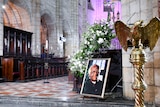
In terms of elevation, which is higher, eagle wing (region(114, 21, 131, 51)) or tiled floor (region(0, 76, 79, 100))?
eagle wing (region(114, 21, 131, 51))

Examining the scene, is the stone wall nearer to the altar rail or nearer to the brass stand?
the brass stand

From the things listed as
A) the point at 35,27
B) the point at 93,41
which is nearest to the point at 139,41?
the point at 93,41

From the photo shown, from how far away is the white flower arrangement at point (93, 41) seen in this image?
15.5 feet

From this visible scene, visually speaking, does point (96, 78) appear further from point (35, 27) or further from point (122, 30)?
point (35, 27)

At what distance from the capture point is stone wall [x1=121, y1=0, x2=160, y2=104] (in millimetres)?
3777

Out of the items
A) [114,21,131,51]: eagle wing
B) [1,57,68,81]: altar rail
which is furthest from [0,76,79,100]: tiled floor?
[114,21,131,51]: eagle wing

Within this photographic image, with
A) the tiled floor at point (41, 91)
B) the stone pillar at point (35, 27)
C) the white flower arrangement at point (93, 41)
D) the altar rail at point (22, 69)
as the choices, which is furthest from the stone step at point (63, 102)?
the stone pillar at point (35, 27)

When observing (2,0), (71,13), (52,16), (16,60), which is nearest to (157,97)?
(16,60)

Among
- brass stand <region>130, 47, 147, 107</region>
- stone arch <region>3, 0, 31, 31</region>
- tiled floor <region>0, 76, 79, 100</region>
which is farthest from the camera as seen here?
stone arch <region>3, 0, 31, 31</region>

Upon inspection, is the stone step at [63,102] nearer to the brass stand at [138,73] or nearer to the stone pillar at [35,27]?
the brass stand at [138,73]

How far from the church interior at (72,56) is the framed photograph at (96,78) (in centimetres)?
6

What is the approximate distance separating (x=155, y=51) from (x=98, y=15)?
71.3 feet

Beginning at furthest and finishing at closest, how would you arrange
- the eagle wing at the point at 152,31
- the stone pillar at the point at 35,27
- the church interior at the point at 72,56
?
1. the stone pillar at the point at 35,27
2. the church interior at the point at 72,56
3. the eagle wing at the point at 152,31

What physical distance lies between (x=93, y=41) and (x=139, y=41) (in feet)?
9.79
